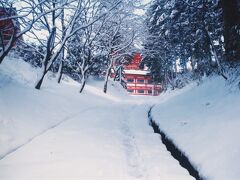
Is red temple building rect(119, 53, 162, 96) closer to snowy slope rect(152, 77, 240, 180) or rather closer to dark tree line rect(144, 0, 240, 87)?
dark tree line rect(144, 0, 240, 87)

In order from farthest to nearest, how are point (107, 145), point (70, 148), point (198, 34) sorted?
point (198, 34), point (107, 145), point (70, 148)

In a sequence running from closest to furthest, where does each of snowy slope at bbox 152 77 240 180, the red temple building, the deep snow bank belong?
1. snowy slope at bbox 152 77 240 180
2. the deep snow bank
3. the red temple building

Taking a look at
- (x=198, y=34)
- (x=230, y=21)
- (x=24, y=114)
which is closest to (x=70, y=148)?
(x=24, y=114)

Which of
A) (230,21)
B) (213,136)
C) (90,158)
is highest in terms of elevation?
(230,21)

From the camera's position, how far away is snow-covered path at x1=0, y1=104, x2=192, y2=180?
17.7 ft

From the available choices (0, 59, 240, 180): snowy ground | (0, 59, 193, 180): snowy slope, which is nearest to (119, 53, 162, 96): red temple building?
(0, 59, 193, 180): snowy slope

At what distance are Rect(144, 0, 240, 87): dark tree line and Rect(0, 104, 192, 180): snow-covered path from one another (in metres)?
5.09

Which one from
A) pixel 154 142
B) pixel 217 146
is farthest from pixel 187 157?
pixel 154 142

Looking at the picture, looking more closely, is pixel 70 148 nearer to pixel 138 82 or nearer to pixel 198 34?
pixel 198 34

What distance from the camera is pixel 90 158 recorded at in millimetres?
6359

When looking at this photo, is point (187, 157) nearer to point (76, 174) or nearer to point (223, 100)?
point (76, 174)

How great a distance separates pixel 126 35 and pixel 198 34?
8061mm

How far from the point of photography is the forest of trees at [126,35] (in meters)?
11.6

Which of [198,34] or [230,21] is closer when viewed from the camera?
[230,21]
